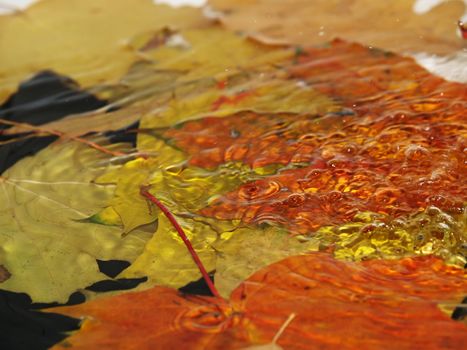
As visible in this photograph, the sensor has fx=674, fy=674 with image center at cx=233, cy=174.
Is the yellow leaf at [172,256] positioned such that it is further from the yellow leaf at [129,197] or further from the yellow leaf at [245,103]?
the yellow leaf at [245,103]

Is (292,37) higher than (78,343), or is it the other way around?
(292,37)

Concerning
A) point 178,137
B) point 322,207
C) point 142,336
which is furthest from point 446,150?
point 142,336

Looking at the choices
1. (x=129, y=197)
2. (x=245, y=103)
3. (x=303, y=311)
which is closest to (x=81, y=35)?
(x=245, y=103)

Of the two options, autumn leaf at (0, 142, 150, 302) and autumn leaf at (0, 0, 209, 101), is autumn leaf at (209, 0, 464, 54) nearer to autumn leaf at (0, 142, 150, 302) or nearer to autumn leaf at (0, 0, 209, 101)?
autumn leaf at (0, 0, 209, 101)

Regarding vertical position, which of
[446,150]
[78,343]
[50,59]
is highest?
[50,59]

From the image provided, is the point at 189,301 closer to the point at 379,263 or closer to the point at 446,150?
the point at 379,263

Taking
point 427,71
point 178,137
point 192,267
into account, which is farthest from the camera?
point 427,71

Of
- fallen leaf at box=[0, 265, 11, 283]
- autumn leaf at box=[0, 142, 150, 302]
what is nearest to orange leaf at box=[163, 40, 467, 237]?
autumn leaf at box=[0, 142, 150, 302]
